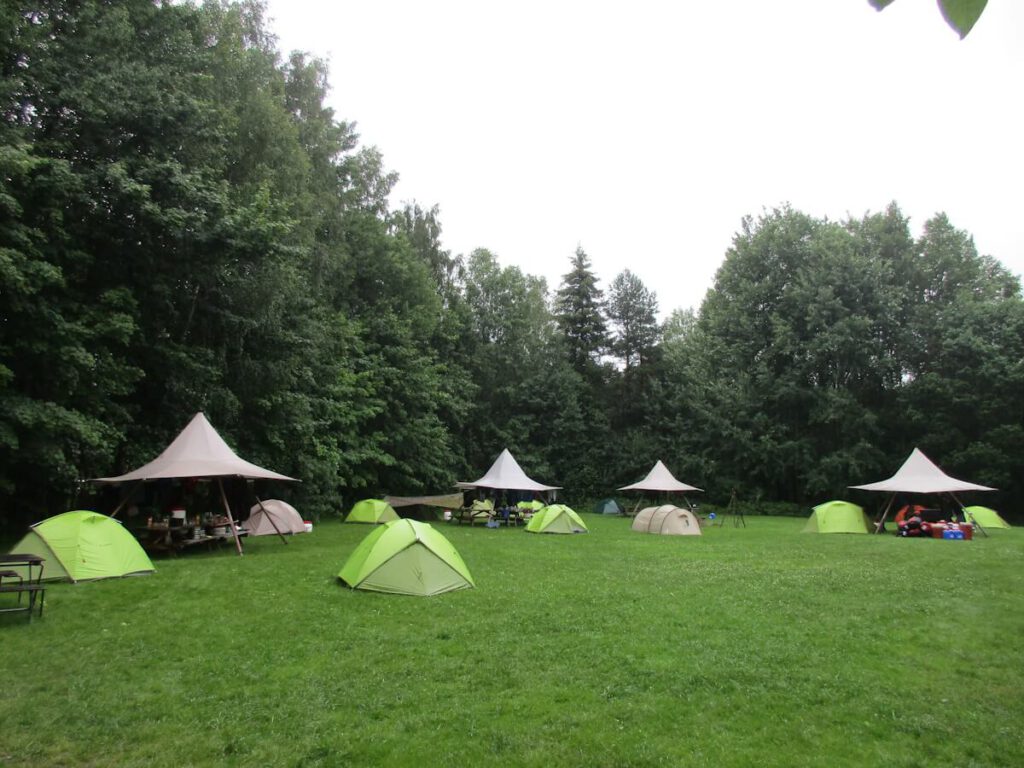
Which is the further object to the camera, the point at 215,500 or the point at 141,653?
the point at 215,500

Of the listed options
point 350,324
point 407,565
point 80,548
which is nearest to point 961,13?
point 407,565

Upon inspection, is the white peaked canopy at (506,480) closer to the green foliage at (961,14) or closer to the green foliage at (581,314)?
the green foliage at (581,314)

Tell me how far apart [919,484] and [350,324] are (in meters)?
20.5

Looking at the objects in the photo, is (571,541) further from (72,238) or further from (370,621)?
(72,238)

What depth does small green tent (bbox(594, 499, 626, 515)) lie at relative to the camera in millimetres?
32537

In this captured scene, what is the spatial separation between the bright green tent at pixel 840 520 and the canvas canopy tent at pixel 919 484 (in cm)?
45

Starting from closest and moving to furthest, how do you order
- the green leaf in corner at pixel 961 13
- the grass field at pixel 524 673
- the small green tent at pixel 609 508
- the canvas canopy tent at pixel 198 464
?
the green leaf in corner at pixel 961 13
the grass field at pixel 524 673
the canvas canopy tent at pixel 198 464
the small green tent at pixel 609 508

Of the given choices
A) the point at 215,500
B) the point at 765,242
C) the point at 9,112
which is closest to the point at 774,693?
the point at 9,112

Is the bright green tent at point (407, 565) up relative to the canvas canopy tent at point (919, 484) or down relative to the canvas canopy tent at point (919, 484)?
down

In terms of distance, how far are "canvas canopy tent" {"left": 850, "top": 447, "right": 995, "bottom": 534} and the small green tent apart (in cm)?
1364

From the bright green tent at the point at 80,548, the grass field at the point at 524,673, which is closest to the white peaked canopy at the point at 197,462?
the bright green tent at the point at 80,548

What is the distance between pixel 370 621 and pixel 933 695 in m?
5.77

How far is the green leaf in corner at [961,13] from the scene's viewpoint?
1084mm

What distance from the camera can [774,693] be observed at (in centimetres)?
534
